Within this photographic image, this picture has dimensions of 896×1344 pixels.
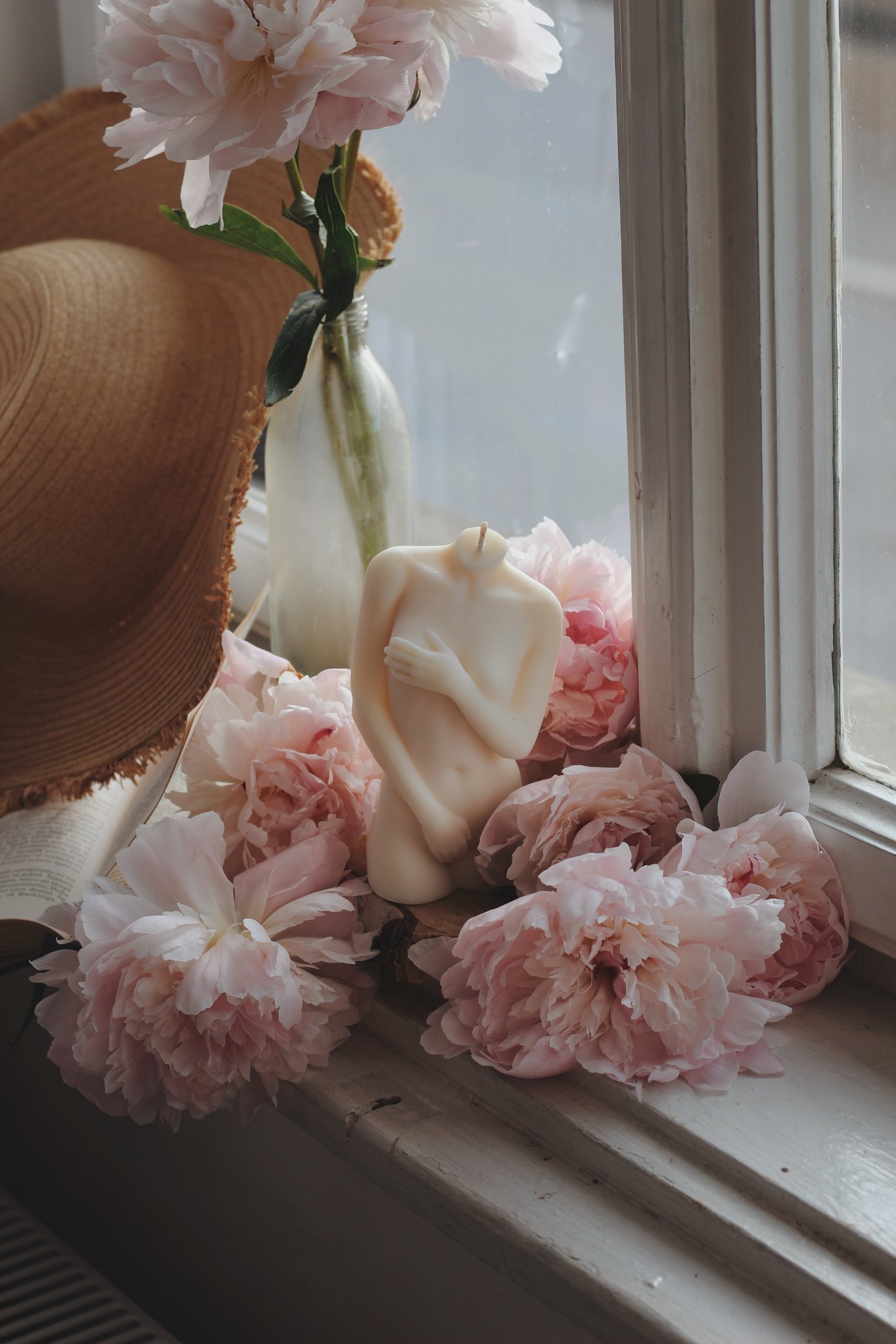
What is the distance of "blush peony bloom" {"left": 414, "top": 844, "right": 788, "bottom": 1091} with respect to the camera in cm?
53

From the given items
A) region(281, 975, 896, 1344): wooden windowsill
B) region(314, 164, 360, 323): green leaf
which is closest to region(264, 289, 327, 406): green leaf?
region(314, 164, 360, 323): green leaf

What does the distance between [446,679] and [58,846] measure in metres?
0.42

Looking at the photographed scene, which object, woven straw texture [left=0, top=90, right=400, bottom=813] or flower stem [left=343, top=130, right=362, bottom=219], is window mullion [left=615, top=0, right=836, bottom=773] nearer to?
flower stem [left=343, top=130, right=362, bottom=219]

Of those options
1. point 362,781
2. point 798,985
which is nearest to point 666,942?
point 798,985

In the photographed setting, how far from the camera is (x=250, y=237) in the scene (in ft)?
2.35

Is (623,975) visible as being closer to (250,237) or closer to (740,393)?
(740,393)

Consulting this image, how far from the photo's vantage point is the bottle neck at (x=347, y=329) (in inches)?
29.0

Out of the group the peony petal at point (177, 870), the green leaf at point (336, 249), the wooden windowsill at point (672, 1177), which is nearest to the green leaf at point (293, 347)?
the green leaf at point (336, 249)

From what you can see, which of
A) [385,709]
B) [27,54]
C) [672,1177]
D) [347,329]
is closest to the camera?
[672,1177]

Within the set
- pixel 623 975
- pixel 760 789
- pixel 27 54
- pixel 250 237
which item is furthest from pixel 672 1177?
pixel 27 54

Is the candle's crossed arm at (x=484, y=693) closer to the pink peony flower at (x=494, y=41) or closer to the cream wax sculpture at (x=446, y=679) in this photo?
the cream wax sculpture at (x=446, y=679)

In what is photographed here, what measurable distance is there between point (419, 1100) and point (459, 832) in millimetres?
141

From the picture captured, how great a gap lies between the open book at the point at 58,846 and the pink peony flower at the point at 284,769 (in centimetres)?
10

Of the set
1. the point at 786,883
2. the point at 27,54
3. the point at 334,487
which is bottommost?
the point at 786,883
